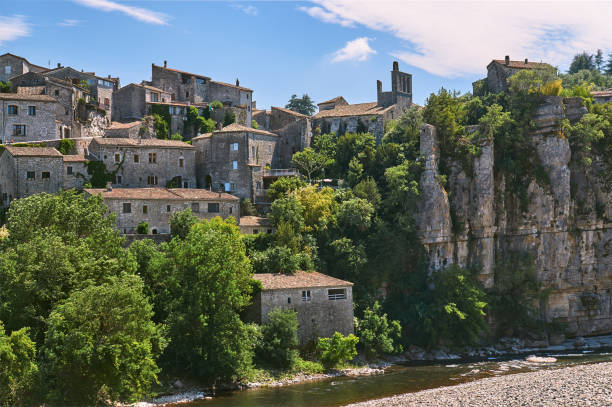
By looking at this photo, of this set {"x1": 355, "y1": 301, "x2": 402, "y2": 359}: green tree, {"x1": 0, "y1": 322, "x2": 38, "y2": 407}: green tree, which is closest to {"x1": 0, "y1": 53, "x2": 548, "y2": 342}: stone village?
{"x1": 355, "y1": 301, "x2": 402, "y2": 359}: green tree

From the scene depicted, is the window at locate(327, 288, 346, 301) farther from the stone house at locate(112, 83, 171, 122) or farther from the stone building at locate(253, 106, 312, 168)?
the stone house at locate(112, 83, 171, 122)

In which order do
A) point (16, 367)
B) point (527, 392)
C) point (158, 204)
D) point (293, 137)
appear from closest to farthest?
point (16, 367) < point (527, 392) < point (158, 204) < point (293, 137)

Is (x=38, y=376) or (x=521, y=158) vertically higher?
(x=521, y=158)

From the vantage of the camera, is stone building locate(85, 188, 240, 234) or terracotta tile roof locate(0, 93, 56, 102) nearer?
stone building locate(85, 188, 240, 234)

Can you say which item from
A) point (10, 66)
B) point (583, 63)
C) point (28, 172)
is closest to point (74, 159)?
point (28, 172)

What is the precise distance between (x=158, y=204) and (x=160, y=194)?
1.34 meters

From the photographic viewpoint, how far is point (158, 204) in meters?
56.0

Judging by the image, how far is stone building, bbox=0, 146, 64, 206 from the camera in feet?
184

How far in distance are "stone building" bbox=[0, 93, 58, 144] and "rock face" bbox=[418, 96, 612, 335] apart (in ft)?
123

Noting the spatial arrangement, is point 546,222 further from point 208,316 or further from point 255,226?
point 208,316

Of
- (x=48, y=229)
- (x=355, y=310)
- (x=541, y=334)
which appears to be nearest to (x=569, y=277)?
(x=541, y=334)

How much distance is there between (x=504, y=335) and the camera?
60688 mm

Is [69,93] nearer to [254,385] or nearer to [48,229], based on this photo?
[48,229]

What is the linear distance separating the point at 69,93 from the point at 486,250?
1829 inches
